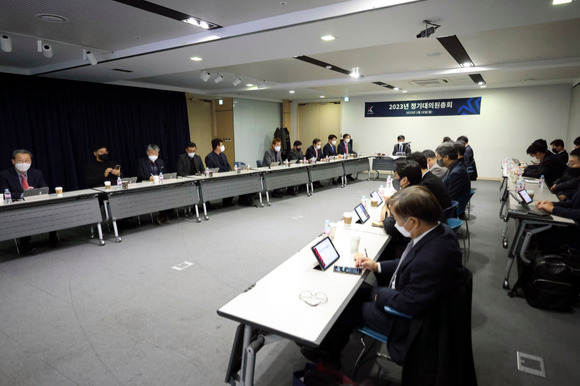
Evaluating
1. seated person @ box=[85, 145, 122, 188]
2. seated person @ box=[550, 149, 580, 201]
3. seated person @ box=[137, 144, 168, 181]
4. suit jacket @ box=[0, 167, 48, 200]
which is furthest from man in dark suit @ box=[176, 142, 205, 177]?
seated person @ box=[550, 149, 580, 201]

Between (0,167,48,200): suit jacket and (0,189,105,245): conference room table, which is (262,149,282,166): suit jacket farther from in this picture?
(0,167,48,200): suit jacket

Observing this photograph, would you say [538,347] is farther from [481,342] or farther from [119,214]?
[119,214]

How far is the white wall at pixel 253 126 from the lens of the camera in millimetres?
11328

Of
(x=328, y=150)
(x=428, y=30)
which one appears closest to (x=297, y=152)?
(x=328, y=150)

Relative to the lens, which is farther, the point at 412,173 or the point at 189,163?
the point at 189,163

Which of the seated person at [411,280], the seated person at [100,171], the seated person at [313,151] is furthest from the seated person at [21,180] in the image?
the seated person at [313,151]

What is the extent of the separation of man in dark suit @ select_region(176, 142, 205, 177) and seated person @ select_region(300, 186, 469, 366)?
5.01 meters

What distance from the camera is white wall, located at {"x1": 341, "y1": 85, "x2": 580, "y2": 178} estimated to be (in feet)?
29.7

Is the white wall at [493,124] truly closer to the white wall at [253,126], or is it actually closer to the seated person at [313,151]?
the white wall at [253,126]

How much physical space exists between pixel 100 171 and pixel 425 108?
9.92m

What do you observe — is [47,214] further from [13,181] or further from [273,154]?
[273,154]

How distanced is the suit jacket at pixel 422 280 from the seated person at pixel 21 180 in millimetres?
4705

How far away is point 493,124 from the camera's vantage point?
980 cm

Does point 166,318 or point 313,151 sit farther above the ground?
point 313,151
